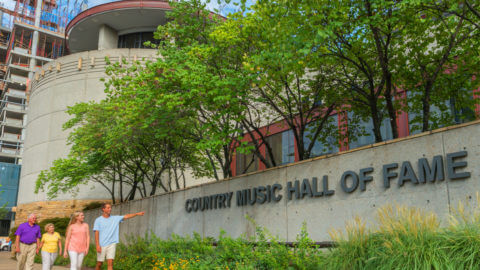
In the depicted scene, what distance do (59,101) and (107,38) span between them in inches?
317

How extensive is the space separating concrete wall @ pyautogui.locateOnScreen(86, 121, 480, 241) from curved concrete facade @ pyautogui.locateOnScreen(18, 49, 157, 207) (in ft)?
84.0

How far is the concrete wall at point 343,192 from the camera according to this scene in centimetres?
836

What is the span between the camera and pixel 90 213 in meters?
31.5

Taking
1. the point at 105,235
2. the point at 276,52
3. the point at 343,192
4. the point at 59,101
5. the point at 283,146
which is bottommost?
the point at 105,235

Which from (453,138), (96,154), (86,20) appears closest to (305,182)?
(453,138)

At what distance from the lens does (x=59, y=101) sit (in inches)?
1628

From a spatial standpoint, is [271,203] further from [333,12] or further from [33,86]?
[33,86]

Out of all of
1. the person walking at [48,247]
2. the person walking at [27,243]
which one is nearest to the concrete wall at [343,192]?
the person walking at [48,247]

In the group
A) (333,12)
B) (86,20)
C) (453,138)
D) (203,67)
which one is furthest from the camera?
(86,20)

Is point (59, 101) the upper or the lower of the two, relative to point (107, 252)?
upper

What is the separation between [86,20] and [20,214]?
20055mm

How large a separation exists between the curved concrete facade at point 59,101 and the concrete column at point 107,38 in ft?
9.56

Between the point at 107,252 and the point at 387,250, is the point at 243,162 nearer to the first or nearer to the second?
the point at 107,252

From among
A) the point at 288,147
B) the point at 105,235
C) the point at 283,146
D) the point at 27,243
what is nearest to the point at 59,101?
the point at 283,146
